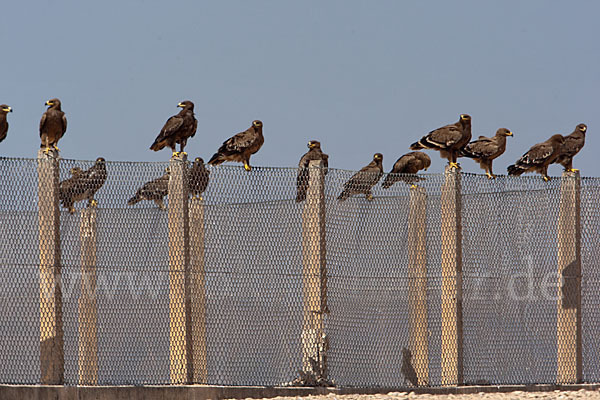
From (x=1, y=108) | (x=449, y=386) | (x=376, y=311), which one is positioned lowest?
(x=449, y=386)

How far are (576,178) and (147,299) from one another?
5204mm

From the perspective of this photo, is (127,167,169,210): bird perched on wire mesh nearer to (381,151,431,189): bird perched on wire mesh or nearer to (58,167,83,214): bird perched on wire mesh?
(58,167,83,214): bird perched on wire mesh

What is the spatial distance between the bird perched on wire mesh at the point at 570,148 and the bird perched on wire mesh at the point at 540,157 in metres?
0.49

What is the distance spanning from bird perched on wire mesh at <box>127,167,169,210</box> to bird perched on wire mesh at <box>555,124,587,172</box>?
21.6 feet

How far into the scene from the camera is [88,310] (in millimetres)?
10336

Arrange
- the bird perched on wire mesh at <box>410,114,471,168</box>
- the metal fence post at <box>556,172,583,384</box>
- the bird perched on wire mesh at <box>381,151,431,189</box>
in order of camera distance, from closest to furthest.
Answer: the metal fence post at <box>556,172,583,384</box> → the bird perched on wire mesh at <box>410,114,471,168</box> → the bird perched on wire mesh at <box>381,151,431,189</box>

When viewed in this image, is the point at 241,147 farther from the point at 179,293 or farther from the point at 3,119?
the point at 179,293

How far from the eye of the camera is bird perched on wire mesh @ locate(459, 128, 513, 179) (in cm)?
1420

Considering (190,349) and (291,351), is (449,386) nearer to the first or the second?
(291,351)

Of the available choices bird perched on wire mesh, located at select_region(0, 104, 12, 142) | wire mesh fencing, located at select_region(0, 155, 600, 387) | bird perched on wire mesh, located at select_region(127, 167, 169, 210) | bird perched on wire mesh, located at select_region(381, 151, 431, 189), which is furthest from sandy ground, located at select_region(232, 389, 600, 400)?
bird perched on wire mesh, located at select_region(0, 104, 12, 142)

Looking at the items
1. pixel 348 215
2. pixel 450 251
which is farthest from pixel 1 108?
pixel 450 251

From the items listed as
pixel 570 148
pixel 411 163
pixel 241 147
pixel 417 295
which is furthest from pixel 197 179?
pixel 570 148

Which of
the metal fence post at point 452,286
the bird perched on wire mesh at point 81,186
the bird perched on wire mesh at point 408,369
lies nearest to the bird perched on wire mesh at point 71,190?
the bird perched on wire mesh at point 81,186

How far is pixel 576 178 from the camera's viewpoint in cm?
1199
